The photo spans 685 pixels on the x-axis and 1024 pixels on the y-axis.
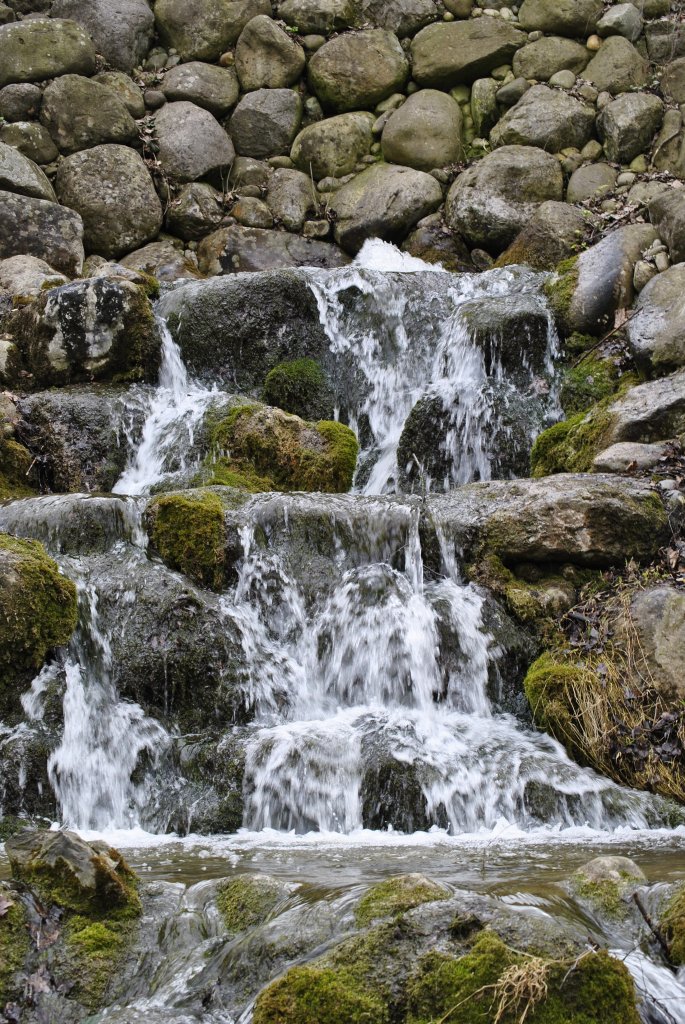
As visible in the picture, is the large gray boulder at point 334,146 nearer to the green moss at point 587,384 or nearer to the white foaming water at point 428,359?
the white foaming water at point 428,359

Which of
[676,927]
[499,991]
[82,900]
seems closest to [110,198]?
[82,900]

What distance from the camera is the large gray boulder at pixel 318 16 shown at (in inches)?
588

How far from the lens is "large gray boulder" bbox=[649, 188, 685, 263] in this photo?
9.31 m

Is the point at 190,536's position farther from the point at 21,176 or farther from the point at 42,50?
the point at 42,50

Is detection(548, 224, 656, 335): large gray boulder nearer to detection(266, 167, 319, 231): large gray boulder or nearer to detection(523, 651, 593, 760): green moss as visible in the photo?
detection(523, 651, 593, 760): green moss

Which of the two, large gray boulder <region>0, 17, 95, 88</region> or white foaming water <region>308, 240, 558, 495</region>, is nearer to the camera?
white foaming water <region>308, 240, 558, 495</region>

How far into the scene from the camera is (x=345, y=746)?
543cm

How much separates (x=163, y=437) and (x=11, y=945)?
6.62 m

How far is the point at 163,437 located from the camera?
923 centimetres

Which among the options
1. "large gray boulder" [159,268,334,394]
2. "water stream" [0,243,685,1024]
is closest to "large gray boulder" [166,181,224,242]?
"large gray boulder" [159,268,334,394]

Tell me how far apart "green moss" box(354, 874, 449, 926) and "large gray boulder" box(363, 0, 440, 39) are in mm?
14786

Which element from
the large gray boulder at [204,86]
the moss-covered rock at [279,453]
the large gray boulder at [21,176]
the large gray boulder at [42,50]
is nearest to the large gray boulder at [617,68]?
the large gray boulder at [204,86]

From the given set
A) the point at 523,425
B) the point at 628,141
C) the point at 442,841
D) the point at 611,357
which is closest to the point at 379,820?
the point at 442,841

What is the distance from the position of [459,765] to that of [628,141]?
10557 mm
